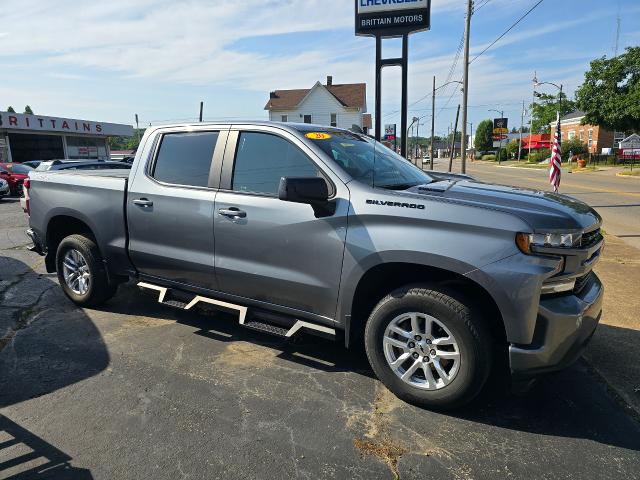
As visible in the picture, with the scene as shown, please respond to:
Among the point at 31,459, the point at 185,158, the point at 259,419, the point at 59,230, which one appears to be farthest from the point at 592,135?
the point at 31,459

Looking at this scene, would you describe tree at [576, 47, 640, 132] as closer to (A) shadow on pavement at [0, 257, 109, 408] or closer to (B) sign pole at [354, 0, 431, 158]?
(B) sign pole at [354, 0, 431, 158]

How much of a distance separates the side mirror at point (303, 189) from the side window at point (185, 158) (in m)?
1.14

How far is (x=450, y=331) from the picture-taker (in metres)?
3.12

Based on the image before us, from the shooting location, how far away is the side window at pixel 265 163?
3.76 m


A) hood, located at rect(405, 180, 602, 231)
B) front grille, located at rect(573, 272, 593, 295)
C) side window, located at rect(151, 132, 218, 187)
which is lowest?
front grille, located at rect(573, 272, 593, 295)

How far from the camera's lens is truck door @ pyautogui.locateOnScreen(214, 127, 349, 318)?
3.52 m

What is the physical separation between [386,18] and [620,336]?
36.5 ft

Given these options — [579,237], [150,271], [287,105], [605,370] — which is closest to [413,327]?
[579,237]

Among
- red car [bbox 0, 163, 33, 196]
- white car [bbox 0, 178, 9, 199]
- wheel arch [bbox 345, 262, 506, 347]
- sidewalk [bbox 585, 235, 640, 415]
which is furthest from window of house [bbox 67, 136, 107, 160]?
wheel arch [bbox 345, 262, 506, 347]

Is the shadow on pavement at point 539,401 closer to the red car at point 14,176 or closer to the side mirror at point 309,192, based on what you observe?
the side mirror at point 309,192

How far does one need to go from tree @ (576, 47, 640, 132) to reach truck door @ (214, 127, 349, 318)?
45.0 meters

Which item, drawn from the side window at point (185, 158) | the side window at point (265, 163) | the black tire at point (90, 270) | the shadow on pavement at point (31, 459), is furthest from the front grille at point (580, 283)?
the black tire at point (90, 270)

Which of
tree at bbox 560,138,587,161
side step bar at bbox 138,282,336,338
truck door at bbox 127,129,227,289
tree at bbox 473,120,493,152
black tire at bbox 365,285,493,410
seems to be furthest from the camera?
tree at bbox 473,120,493,152

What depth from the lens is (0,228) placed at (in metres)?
11.4
